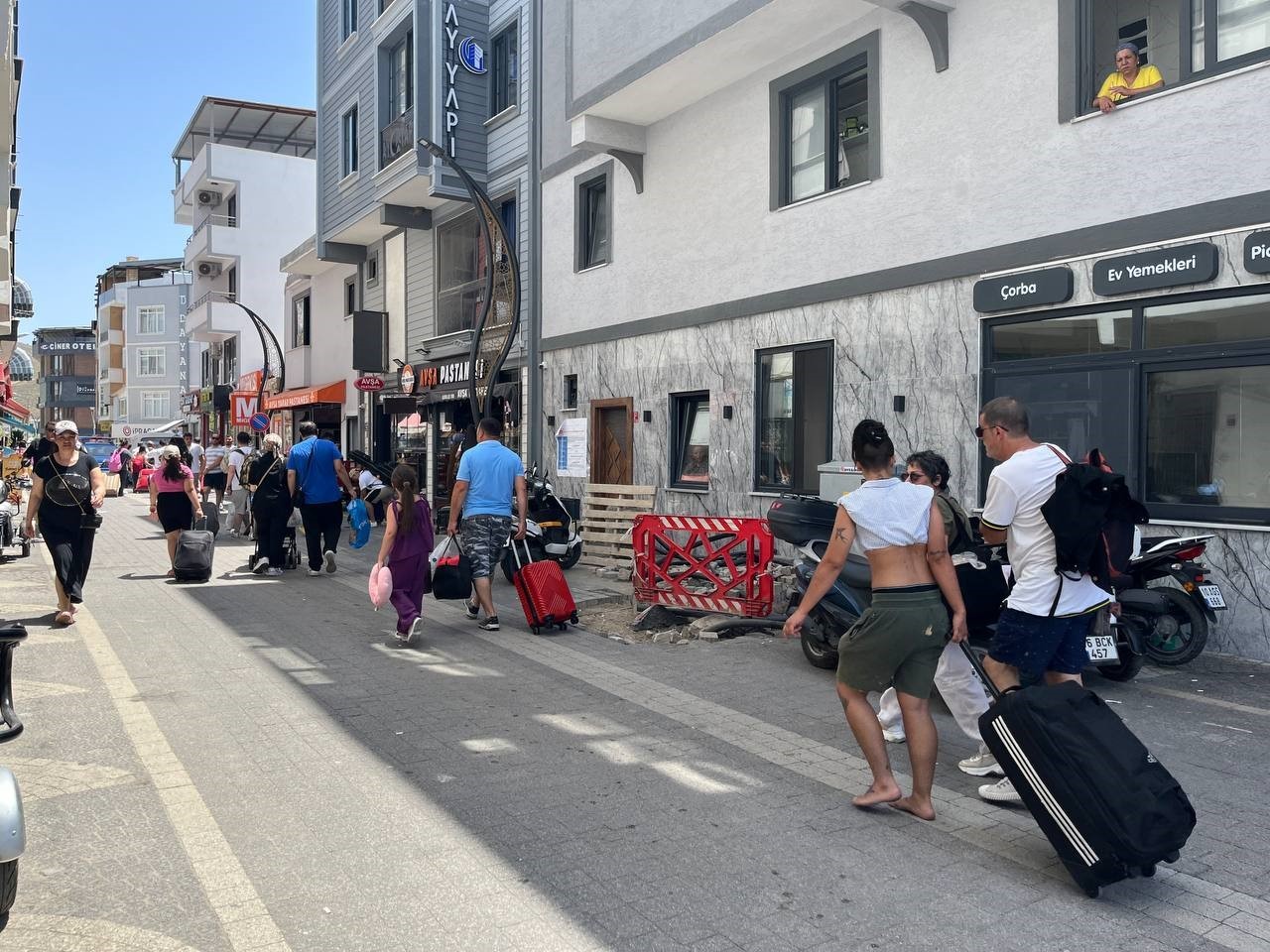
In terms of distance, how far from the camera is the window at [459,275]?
1909 cm

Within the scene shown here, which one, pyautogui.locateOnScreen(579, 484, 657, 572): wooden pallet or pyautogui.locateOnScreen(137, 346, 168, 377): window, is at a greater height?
pyautogui.locateOnScreen(137, 346, 168, 377): window

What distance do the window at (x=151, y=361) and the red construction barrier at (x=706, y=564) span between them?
69.2 meters

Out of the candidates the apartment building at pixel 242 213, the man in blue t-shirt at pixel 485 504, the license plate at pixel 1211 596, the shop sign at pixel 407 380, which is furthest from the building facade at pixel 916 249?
the apartment building at pixel 242 213

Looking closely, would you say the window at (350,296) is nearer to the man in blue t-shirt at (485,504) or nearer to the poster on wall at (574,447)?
the poster on wall at (574,447)

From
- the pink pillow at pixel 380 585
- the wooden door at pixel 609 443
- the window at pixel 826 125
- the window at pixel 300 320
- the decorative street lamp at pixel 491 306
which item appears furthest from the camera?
the window at pixel 300 320

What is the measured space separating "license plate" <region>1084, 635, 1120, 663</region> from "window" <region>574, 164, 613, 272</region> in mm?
11184

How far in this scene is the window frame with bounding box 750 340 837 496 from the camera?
1134 centimetres

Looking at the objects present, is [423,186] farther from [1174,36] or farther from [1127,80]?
[1174,36]

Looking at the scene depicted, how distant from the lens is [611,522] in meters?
13.1

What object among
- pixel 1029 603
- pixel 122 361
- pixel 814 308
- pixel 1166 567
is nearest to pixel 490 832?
pixel 1029 603

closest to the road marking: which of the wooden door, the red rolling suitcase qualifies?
the red rolling suitcase

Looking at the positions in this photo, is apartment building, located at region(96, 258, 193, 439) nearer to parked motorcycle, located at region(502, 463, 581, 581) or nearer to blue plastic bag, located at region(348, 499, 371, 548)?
blue plastic bag, located at region(348, 499, 371, 548)

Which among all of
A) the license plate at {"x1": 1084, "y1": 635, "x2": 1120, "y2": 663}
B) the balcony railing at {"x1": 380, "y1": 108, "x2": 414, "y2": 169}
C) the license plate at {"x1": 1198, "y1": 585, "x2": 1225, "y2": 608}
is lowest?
the license plate at {"x1": 1084, "y1": 635, "x2": 1120, "y2": 663}

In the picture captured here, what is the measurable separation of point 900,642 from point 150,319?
75.3m
